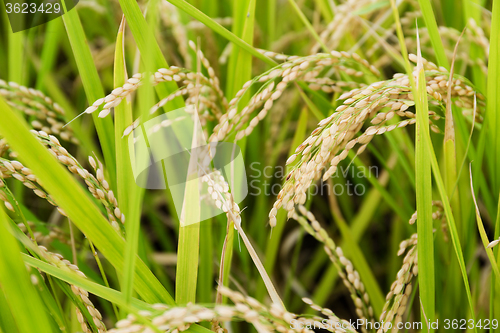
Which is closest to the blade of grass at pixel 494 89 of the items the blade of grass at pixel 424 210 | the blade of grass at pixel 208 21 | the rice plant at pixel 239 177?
the rice plant at pixel 239 177

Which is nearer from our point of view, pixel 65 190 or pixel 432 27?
pixel 65 190

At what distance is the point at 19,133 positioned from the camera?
1.38 feet

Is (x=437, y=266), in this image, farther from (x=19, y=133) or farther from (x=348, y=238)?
(x=19, y=133)

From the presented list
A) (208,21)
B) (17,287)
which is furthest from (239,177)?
(17,287)

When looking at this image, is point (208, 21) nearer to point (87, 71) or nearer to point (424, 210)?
point (87, 71)

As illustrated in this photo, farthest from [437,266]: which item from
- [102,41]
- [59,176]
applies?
[102,41]

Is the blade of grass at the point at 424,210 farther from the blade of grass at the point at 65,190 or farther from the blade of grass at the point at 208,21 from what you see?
the blade of grass at the point at 65,190

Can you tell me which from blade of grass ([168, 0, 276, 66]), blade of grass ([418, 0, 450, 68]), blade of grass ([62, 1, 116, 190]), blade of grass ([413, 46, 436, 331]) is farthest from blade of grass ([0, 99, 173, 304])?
blade of grass ([418, 0, 450, 68])

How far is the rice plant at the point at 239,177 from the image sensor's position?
464 mm

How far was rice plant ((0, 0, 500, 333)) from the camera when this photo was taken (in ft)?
1.52

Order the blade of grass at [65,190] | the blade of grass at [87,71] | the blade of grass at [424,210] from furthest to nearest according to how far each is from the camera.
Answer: the blade of grass at [87,71]
the blade of grass at [424,210]
the blade of grass at [65,190]

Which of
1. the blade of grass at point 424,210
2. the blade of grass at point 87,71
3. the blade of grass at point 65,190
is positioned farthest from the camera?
the blade of grass at point 87,71

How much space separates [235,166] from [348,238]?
0.38m

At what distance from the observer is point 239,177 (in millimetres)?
731
